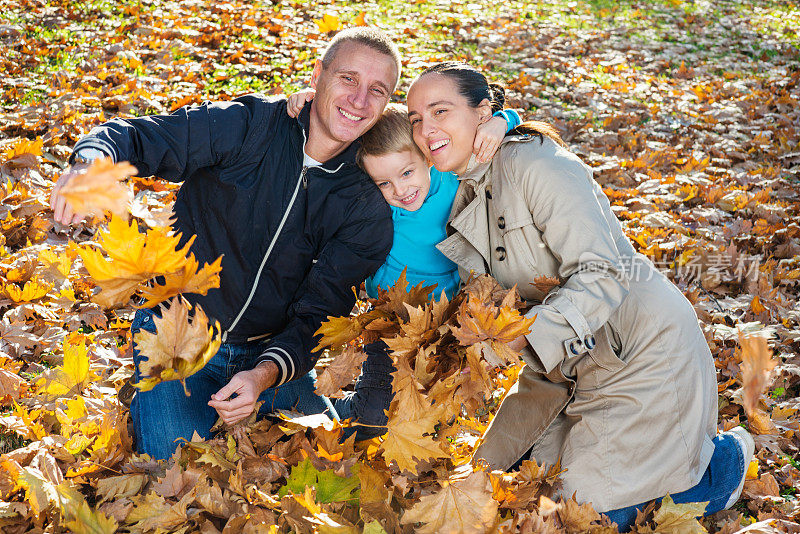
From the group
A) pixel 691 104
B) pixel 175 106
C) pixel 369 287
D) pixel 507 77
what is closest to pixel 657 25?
pixel 691 104

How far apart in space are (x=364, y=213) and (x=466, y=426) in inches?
40.9

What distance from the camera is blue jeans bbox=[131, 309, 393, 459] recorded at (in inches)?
92.3

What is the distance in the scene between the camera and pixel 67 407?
99.4 inches

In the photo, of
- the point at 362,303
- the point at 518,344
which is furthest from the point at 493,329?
the point at 362,303

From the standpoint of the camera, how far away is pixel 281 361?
236cm

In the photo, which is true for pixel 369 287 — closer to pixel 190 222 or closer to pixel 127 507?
pixel 190 222

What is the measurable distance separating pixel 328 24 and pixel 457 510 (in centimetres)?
670

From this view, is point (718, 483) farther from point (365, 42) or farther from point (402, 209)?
point (365, 42)

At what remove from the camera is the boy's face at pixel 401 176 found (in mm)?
2496

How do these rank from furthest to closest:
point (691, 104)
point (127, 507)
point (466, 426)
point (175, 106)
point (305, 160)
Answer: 1. point (691, 104)
2. point (175, 106)
3. point (466, 426)
4. point (305, 160)
5. point (127, 507)

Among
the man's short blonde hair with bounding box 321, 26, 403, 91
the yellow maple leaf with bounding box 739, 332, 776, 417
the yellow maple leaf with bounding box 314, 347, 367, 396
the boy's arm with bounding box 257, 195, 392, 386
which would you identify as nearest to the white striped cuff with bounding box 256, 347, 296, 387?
the boy's arm with bounding box 257, 195, 392, 386

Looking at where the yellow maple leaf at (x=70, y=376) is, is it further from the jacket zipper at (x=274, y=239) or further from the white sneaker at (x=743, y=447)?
the white sneaker at (x=743, y=447)

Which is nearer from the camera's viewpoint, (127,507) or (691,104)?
(127,507)

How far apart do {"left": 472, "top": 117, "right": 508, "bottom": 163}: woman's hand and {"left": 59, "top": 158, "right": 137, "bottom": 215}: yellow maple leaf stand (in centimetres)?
129
